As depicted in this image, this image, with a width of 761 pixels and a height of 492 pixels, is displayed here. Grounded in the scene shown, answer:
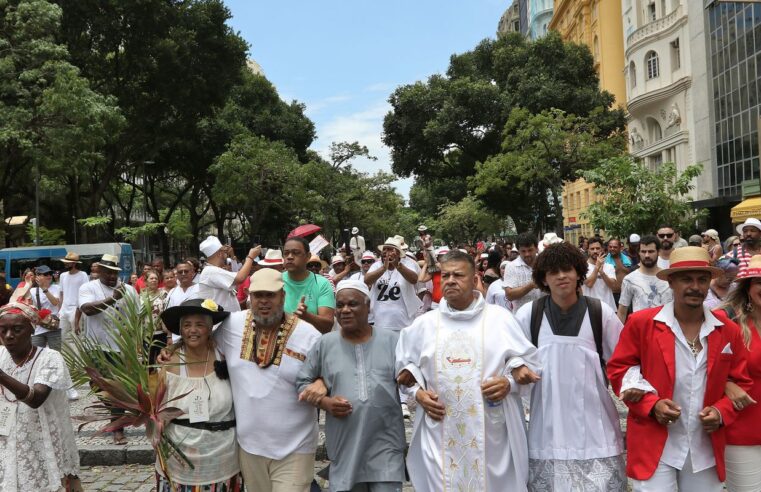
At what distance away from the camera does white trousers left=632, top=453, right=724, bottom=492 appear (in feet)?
12.1

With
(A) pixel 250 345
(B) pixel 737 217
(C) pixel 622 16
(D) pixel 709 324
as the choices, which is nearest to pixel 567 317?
(D) pixel 709 324

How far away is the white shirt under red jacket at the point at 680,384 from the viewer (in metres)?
3.67

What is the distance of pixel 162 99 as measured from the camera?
29688 mm

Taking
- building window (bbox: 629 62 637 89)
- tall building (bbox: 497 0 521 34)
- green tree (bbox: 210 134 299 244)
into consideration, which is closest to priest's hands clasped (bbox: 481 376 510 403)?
green tree (bbox: 210 134 299 244)

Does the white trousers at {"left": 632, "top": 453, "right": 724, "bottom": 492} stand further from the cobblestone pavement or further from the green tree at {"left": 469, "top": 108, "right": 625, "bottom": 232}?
the green tree at {"left": 469, "top": 108, "right": 625, "bottom": 232}

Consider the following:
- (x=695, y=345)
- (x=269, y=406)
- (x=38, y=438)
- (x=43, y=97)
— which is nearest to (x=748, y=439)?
(x=695, y=345)

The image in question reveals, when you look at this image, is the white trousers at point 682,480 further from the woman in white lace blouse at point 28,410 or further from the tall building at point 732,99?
the tall building at point 732,99

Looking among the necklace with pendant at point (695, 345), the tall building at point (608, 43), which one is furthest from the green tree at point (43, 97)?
the tall building at point (608, 43)

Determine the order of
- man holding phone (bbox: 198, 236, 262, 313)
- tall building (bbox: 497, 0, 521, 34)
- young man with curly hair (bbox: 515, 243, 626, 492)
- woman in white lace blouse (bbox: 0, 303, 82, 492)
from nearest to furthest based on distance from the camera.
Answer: young man with curly hair (bbox: 515, 243, 626, 492) < woman in white lace blouse (bbox: 0, 303, 82, 492) < man holding phone (bbox: 198, 236, 262, 313) < tall building (bbox: 497, 0, 521, 34)

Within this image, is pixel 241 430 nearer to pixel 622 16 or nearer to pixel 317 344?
Answer: pixel 317 344

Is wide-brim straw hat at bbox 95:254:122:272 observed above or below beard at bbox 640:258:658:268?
above

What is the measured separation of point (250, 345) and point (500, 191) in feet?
107

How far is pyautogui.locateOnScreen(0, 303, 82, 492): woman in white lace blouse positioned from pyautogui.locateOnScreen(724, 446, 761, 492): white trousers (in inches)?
154

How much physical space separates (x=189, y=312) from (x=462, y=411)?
1.63 meters
